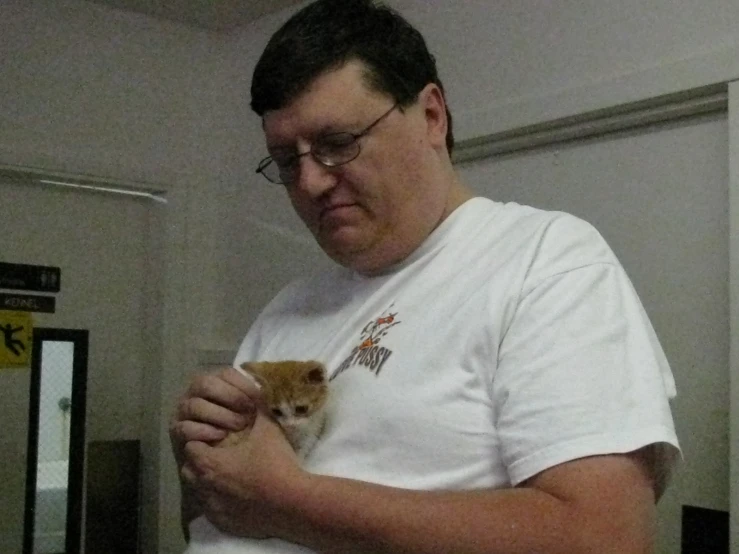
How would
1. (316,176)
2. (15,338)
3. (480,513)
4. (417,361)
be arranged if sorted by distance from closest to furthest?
(480,513)
(417,361)
(316,176)
(15,338)

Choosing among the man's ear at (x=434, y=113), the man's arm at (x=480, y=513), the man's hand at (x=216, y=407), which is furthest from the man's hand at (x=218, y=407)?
the man's ear at (x=434, y=113)

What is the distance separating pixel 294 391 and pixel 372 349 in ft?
0.28

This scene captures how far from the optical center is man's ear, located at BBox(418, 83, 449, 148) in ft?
2.72

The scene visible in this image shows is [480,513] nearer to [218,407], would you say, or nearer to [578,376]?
[578,376]

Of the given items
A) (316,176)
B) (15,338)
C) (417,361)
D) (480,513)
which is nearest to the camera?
(480,513)

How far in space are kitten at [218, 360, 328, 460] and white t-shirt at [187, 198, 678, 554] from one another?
1cm

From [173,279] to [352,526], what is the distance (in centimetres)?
164

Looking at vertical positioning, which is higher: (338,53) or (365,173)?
(338,53)

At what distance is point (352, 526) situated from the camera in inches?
23.4

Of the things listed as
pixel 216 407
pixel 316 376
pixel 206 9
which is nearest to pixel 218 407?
pixel 216 407

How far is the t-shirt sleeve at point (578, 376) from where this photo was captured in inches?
22.3

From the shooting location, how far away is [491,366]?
2.11 feet

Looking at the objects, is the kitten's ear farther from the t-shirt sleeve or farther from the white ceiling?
the white ceiling

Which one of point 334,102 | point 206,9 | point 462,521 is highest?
point 206,9
